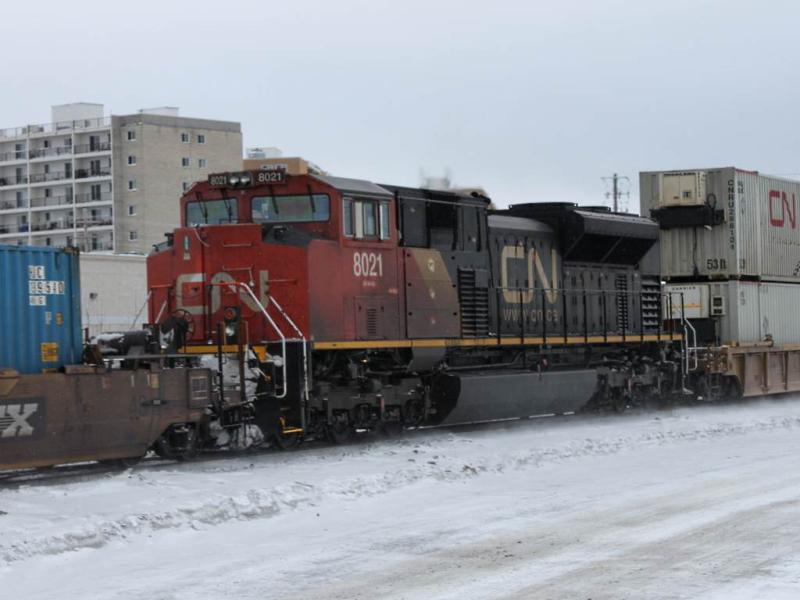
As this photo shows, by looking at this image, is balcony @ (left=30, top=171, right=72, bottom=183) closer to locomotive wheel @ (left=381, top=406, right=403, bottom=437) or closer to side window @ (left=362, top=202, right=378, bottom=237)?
locomotive wheel @ (left=381, top=406, right=403, bottom=437)

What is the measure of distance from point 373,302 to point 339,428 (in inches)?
73.2

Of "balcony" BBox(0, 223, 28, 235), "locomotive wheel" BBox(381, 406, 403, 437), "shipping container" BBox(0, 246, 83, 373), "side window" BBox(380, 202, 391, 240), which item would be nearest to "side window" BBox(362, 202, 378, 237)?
"side window" BBox(380, 202, 391, 240)

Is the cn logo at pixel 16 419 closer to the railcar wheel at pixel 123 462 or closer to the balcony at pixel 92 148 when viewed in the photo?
the railcar wheel at pixel 123 462

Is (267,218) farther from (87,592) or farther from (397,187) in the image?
(87,592)

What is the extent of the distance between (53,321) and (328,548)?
5666 millimetres

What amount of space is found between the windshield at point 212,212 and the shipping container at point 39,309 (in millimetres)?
3324

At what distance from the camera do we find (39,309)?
45.2 ft

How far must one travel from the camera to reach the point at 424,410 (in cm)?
1861

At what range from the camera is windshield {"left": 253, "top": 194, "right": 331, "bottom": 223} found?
16.7 metres

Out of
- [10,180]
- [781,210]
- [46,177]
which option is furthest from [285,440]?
[10,180]

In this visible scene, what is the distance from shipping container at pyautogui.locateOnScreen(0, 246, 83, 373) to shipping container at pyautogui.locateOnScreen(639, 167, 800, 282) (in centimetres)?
1606

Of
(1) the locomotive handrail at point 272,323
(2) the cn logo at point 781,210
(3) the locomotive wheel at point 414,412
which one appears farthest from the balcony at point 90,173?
(1) the locomotive handrail at point 272,323

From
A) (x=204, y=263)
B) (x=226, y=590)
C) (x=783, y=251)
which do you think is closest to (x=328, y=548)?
(x=226, y=590)

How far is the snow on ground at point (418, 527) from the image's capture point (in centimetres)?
842
